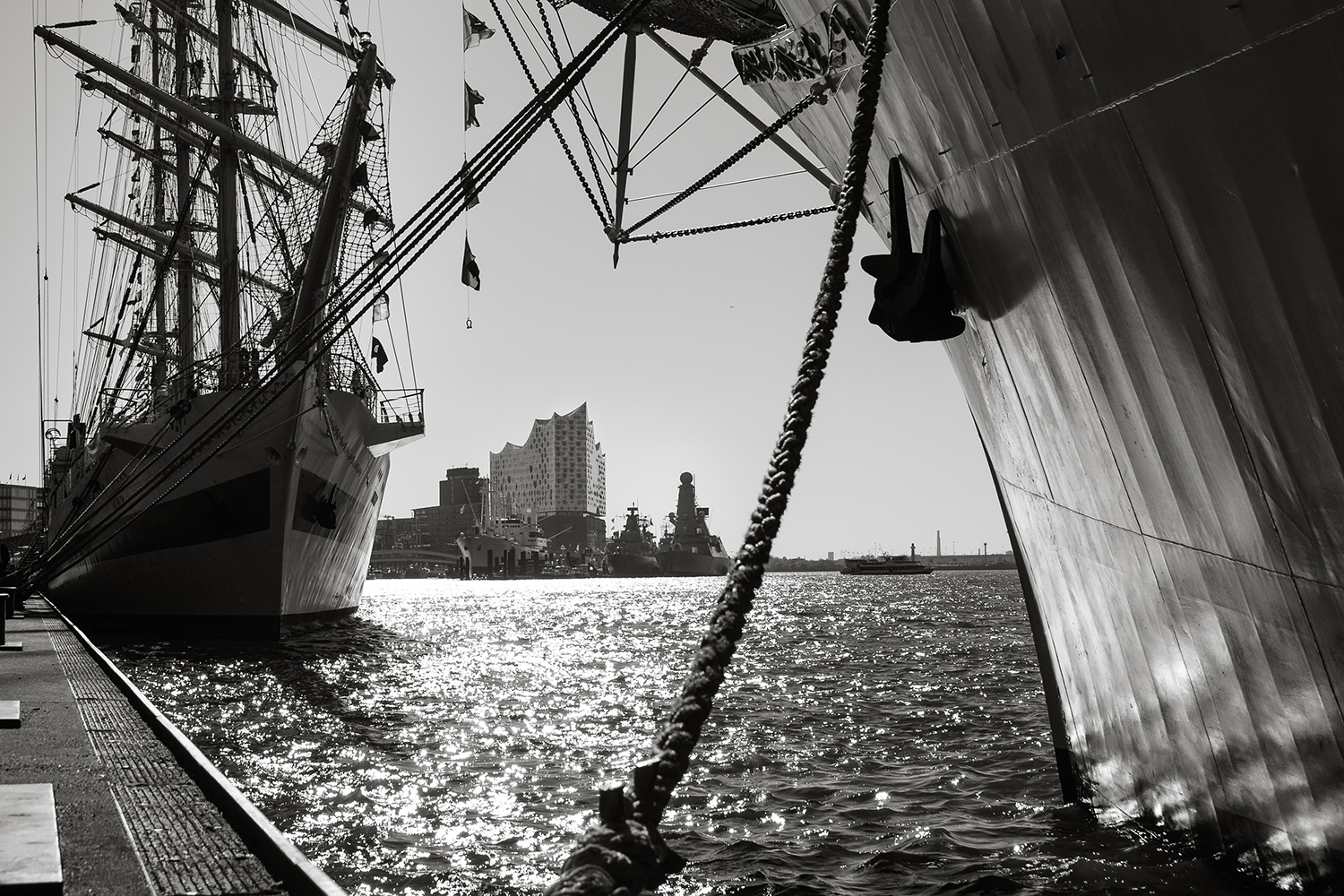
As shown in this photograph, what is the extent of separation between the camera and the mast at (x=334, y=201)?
2006 cm

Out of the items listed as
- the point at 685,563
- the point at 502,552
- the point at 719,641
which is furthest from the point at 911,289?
the point at 685,563

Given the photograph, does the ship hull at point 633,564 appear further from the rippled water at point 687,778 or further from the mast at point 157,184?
the rippled water at point 687,778

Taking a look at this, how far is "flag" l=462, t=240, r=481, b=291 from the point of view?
38.2 feet

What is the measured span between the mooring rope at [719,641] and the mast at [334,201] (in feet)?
60.3

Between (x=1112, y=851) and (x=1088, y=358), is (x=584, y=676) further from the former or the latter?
(x=1088, y=358)

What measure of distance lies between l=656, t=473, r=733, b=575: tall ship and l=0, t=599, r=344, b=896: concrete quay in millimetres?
128667

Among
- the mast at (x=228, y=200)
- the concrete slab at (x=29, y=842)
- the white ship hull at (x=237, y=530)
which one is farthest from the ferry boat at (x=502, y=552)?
the concrete slab at (x=29, y=842)

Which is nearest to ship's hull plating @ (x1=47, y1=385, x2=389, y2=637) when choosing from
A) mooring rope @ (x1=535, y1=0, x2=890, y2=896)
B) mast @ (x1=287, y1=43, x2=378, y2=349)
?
mast @ (x1=287, y1=43, x2=378, y2=349)

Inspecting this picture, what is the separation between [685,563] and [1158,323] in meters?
136

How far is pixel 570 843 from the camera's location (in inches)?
286

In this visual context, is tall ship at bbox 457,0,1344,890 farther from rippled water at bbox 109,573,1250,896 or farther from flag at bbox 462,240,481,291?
flag at bbox 462,240,481,291

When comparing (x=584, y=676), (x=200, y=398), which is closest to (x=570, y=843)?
(x=584, y=676)

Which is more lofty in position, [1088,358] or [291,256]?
[291,256]

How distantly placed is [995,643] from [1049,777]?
17.3 m
